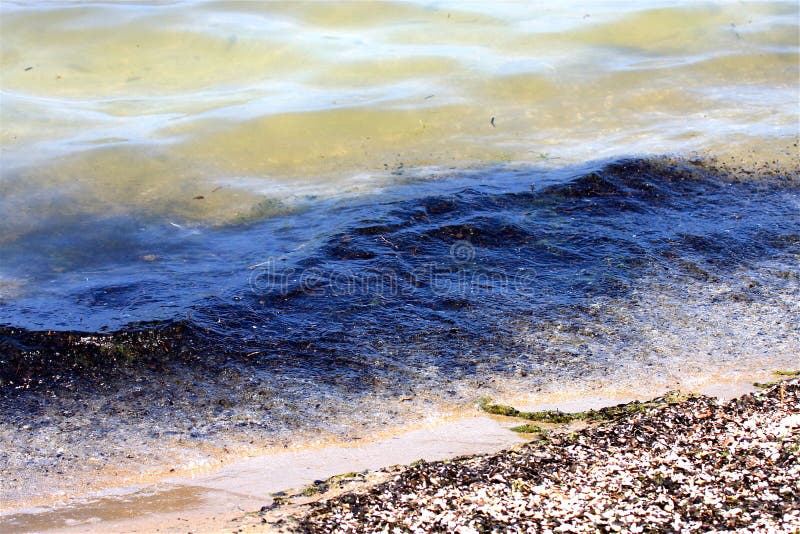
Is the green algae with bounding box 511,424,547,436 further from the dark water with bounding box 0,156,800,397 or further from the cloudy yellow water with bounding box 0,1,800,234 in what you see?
the cloudy yellow water with bounding box 0,1,800,234

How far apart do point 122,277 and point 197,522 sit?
236cm

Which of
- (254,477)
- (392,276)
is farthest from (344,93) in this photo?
(254,477)

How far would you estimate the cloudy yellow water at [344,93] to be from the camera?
645cm

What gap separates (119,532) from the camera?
112 inches

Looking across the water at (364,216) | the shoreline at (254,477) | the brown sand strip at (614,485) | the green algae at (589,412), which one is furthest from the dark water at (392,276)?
the brown sand strip at (614,485)

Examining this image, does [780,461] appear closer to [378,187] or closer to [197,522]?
[197,522]

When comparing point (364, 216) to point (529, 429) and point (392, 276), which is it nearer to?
point (392, 276)

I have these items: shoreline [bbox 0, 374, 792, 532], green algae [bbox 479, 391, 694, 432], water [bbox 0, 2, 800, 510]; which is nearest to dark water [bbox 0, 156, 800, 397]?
water [bbox 0, 2, 800, 510]

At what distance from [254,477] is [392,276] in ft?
5.94

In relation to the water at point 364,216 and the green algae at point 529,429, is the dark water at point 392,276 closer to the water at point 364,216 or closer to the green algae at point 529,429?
the water at point 364,216

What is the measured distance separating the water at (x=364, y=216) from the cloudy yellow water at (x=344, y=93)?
0.12ft

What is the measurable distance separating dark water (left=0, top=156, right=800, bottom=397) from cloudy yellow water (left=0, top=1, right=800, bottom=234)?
586 mm

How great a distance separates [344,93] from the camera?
7930mm

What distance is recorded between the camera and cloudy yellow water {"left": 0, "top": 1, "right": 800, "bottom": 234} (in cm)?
645
